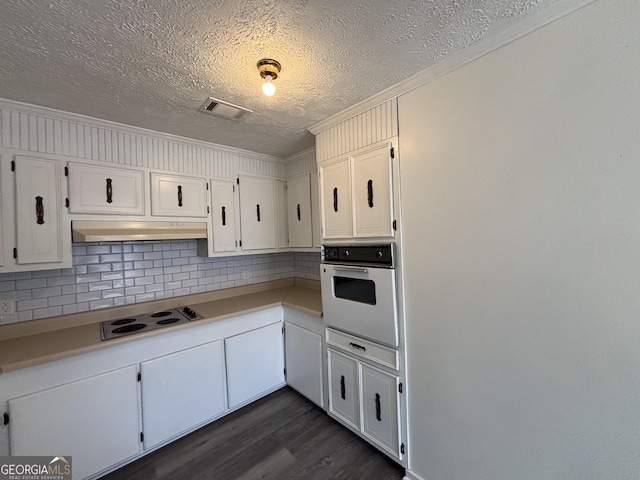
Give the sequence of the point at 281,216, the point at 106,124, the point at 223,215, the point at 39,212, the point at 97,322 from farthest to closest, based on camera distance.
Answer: the point at 281,216 → the point at 223,215 → the point at 97,322 → the point at 106,124 → the point at 39,212

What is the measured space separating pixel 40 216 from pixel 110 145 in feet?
2.18

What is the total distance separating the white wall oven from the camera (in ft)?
5.28

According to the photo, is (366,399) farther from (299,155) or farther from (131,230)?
(299,155)

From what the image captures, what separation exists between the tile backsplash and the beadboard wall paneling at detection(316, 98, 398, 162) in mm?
1624

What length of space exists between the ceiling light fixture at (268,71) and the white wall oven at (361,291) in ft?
3.56

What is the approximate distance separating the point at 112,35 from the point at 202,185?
137 cm

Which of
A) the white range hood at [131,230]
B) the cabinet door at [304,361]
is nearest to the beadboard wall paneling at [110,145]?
the white range hood at [131,230]

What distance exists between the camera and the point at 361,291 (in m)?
1.80

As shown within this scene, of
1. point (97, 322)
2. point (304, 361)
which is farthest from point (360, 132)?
point (97, 322)

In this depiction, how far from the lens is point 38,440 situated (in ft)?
4.79

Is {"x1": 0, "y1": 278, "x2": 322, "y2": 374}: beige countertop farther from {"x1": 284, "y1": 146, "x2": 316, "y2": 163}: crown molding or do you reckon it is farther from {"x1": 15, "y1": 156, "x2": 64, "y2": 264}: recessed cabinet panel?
{"x1": 284, "y1": 146, "x2": 316, "y2": 163}: crown molding

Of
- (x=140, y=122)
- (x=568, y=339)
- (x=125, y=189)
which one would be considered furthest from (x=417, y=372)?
(x=140, y=122)

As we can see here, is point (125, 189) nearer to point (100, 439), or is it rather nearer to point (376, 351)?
point (100, 439)

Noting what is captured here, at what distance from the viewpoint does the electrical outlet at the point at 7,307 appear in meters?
1.74
